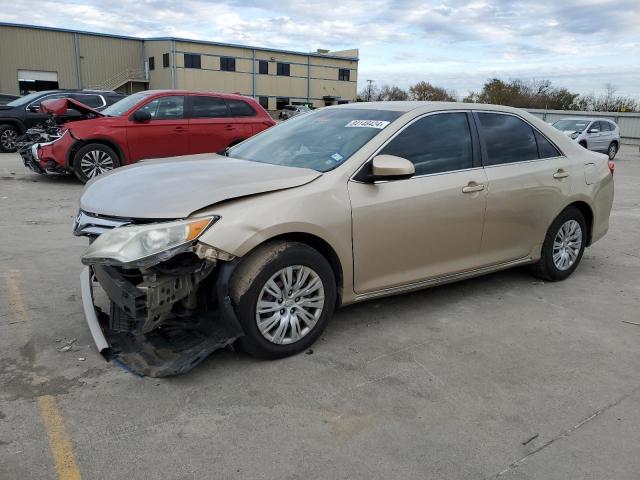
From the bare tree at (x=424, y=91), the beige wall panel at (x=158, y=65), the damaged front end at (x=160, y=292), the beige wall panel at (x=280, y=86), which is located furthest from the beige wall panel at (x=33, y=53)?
the damaged front end at (x=160, y=292)

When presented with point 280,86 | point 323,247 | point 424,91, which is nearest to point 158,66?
point 280,86

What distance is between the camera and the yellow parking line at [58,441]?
247 centimetres

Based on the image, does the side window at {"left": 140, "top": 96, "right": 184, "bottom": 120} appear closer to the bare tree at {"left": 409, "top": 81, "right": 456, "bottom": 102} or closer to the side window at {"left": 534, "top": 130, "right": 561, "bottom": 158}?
the side window at {"left": 534, "top": 130, "right": 561, "bottom": 158}

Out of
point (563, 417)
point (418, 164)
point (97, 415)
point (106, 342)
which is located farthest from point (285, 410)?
point (418, 164)

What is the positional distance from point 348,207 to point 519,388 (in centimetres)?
157

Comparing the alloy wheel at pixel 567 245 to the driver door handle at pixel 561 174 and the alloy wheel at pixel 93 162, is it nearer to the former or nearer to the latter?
the driver door handle at pixel 561 174

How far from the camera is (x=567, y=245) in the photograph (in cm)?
543

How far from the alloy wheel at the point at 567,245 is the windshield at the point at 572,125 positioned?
1748cm

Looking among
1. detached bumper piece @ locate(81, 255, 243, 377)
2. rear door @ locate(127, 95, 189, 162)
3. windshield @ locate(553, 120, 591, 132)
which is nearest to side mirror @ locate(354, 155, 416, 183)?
detached bumper piece @ locate(81, 255, 243, 377)

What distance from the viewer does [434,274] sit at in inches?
170

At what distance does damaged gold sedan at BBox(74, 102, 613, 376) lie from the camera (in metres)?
3.21

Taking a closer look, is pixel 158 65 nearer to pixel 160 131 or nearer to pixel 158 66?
pixel 158 66

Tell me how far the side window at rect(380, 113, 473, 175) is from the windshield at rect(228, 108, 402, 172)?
18cm

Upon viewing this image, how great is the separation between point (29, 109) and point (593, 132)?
63.8ft
